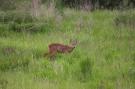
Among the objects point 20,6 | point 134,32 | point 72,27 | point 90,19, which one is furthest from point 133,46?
point 20,6

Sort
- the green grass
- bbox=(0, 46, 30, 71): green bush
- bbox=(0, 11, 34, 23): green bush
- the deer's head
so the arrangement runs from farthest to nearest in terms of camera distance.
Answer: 1. bbox=(0, 11, 34, 23): green bush
2. the deer's head
3. bbox=(0, 46, 30, 71): green bush
4. the green grass

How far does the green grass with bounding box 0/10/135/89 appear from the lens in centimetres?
582

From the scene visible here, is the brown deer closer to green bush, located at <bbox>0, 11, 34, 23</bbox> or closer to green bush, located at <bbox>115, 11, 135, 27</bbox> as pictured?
green bush, located at <bbox>0, 11, 34, 23</bbox>

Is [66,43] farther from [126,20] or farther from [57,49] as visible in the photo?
[126,20]

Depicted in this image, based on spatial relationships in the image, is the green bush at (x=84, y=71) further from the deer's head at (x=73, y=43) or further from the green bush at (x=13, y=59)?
the deer's head at (x=73, y=43)

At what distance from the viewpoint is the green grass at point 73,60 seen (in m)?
5.82

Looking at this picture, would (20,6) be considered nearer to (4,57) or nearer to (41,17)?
(41,17)

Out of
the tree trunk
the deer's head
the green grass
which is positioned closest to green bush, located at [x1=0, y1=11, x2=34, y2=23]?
the tree trunk

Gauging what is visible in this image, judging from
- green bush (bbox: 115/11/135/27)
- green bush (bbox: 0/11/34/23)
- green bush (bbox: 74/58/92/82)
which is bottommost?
green bush (bbox: 74/58/92/82)

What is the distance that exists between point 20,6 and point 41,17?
3.31 ft

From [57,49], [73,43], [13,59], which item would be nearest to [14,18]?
[73,43]

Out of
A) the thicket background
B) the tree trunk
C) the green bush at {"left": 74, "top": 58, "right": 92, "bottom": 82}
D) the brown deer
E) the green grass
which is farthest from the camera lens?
the tree trunk

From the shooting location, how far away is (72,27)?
10.1m

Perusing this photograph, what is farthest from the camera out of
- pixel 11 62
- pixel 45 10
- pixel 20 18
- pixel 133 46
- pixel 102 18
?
pixel 102 18
